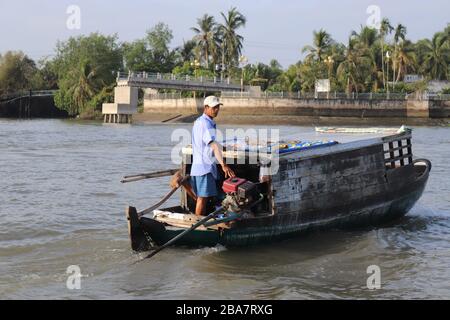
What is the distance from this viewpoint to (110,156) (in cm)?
2288

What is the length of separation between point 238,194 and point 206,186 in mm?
549

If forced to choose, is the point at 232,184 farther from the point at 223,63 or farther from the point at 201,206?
the point at 223,63

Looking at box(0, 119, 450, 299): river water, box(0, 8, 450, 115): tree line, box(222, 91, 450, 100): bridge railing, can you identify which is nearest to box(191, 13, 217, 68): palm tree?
box(0, 8, 450, 115): tree line

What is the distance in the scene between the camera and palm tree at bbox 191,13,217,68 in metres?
71.2

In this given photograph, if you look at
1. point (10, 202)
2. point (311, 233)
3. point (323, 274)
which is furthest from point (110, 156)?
point (323, 274)

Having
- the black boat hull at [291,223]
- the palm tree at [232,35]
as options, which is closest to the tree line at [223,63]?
the palm tree at [232,35]

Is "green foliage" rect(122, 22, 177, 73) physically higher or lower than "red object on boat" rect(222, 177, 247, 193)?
higher

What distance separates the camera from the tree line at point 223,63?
5725 cm

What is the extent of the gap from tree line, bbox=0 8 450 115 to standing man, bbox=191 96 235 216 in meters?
46.7

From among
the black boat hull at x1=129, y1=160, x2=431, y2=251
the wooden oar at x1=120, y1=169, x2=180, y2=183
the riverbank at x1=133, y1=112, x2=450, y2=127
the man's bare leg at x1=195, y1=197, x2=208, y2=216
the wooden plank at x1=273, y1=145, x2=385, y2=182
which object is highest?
the riverbank at x1=133, y1=112, x2=450, y2=127

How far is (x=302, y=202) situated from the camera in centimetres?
923

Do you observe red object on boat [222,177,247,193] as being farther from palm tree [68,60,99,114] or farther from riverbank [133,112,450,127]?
palm tree [68,60,99,114]

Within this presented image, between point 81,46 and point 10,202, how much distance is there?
6899 cm
